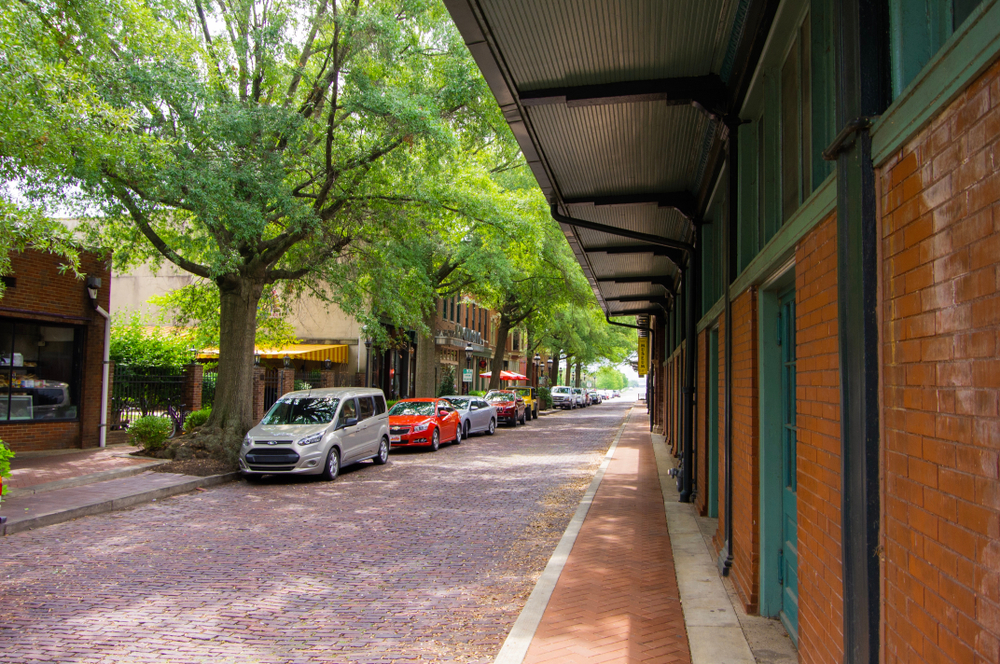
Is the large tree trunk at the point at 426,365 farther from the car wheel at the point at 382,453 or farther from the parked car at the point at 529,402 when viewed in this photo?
the car wheel at the point at 382,453

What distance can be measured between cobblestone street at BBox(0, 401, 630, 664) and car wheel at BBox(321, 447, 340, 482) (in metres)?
1.06

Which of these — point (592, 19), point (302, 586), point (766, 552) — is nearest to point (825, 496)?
point (766, 552)

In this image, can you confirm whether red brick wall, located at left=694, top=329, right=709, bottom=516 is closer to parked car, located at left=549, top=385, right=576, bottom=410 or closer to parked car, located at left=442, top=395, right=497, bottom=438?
parked car, located at left=442, top=395, right=497, bottom=438

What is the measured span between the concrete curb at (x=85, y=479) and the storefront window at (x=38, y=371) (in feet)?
12.2

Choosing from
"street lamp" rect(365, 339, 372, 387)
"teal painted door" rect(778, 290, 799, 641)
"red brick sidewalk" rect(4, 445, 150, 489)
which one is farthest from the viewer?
"street lamp" rect(365, 339, 372, 387)

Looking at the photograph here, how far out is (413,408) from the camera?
67.7ft

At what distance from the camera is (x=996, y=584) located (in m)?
1.78

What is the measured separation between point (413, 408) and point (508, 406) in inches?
385

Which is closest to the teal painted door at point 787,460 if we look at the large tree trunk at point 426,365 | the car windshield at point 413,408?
the car windshield at point 413,408

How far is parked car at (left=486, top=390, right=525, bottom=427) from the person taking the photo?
29.8 m

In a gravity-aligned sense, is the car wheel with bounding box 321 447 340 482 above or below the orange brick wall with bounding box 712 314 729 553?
below

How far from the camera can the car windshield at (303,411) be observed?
1377 cm

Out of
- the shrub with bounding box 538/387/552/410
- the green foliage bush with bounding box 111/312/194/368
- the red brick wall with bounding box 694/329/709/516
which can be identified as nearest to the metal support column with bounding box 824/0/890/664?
the red brick wall with bounding box 694/329/709/516

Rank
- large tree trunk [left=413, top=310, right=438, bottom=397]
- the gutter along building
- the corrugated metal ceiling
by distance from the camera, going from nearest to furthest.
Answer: the gutter along building → the corrugated metal ceiling → large tree trunk [left=413, top=310, right=438, bottom=397]
